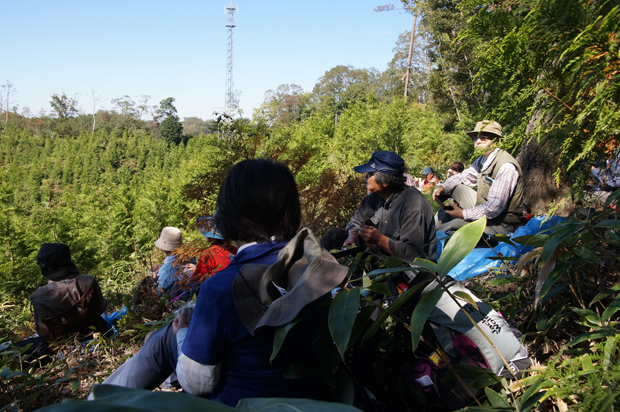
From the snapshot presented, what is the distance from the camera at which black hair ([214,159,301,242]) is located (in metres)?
1.51

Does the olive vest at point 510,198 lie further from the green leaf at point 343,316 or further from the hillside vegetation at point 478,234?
the green leaf at point 343,316

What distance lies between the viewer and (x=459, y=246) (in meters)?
1.13

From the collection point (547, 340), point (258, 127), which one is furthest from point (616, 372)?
point (258, 127)

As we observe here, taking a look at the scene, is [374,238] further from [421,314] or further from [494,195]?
[421,314]

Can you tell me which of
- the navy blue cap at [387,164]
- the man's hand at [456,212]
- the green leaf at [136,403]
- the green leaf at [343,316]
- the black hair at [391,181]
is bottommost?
the man's hand at [456,212]

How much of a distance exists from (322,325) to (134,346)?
220 centimetres

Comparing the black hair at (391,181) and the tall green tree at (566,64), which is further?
the black hair at (391,181)

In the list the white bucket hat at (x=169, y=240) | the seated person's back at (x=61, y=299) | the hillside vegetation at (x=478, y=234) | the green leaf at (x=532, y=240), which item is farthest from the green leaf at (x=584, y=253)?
the white bucket hat at (x=169, y=240)

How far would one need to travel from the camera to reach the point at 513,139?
2207 mm

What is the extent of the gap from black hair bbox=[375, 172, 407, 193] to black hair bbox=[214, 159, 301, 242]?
168 cm

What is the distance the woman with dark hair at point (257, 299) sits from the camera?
4.04ft

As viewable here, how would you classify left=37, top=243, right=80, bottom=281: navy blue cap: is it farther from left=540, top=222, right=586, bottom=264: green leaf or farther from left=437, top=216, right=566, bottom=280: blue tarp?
left=540, top=222, right=586, bottom=264: green leaf

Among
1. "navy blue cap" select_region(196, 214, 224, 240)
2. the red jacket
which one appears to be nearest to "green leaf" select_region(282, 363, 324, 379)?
the red jacket

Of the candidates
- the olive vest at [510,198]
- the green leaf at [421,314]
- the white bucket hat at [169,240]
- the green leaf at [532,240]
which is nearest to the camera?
the green leaf at [421,314]
